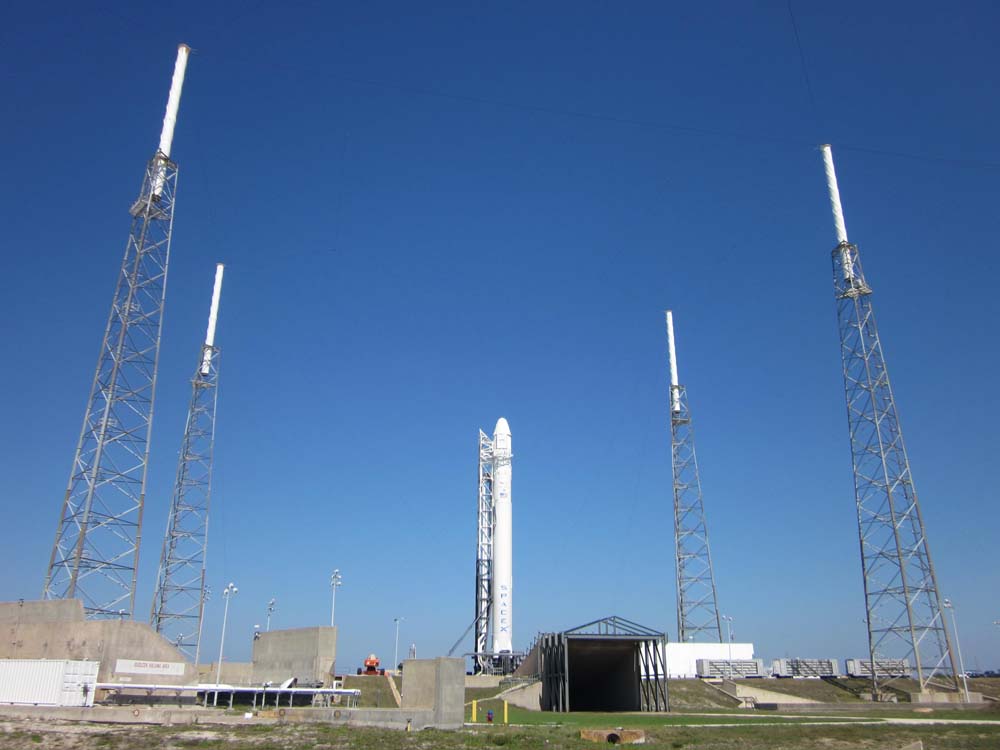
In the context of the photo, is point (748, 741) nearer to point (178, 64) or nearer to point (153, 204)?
point (153, 204)

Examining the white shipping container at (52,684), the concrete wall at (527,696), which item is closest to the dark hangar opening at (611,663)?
the concrete wall at (527,696)

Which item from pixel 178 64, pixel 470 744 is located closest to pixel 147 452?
pixel 178 64

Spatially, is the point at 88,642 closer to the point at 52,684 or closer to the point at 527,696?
the point at 52,684

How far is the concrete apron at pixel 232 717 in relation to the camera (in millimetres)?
31891

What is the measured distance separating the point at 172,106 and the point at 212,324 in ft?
70.7

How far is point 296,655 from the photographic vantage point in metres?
54.8

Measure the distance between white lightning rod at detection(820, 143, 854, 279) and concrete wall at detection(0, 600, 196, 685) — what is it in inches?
2204

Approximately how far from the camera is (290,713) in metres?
35.0

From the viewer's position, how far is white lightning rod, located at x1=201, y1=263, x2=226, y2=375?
69875 millimetres

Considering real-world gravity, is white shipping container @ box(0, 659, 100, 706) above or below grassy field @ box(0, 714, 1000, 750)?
above

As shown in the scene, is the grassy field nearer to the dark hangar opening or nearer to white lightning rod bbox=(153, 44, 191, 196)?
the dark hangar opening

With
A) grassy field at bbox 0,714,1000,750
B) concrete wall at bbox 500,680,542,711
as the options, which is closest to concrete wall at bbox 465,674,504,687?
concrete wall at bbox 500,680,542,711

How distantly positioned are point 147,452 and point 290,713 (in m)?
22.6

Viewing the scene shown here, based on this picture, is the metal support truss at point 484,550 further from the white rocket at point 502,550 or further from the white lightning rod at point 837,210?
Answer: the white lightning rod at point 837,210
